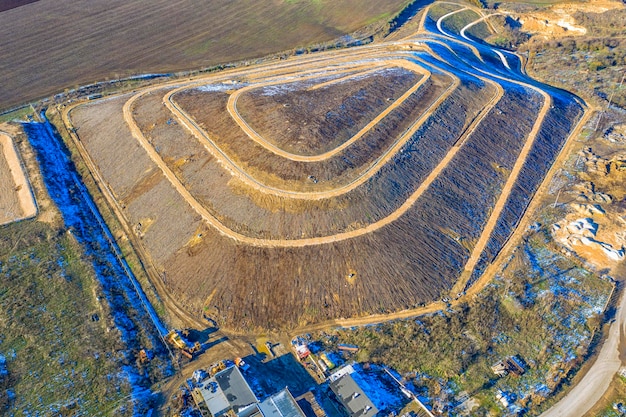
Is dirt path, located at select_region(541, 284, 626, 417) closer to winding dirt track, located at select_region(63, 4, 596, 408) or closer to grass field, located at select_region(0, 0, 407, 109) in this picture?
winding dirt track, located at select_region(63, 4, 596, 408)

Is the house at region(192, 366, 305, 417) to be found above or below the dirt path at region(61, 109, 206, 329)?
below

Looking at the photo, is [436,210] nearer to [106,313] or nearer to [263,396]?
[263,396]

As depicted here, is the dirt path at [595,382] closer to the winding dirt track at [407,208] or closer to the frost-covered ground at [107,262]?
the winding dirt track at [407,208]

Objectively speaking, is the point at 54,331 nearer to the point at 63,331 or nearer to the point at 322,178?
the point at 63,331

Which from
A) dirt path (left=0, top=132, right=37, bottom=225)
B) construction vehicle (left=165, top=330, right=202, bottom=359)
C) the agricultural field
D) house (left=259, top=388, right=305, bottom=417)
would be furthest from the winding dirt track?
dirt path (left=0, top=132, right=37, bottom=225)

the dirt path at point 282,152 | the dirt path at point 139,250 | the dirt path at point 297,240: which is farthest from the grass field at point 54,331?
the dirt path at point 282,152

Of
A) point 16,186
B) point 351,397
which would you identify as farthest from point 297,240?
point 16,186

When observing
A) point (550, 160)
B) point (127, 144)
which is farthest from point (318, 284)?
point (550, 160)
